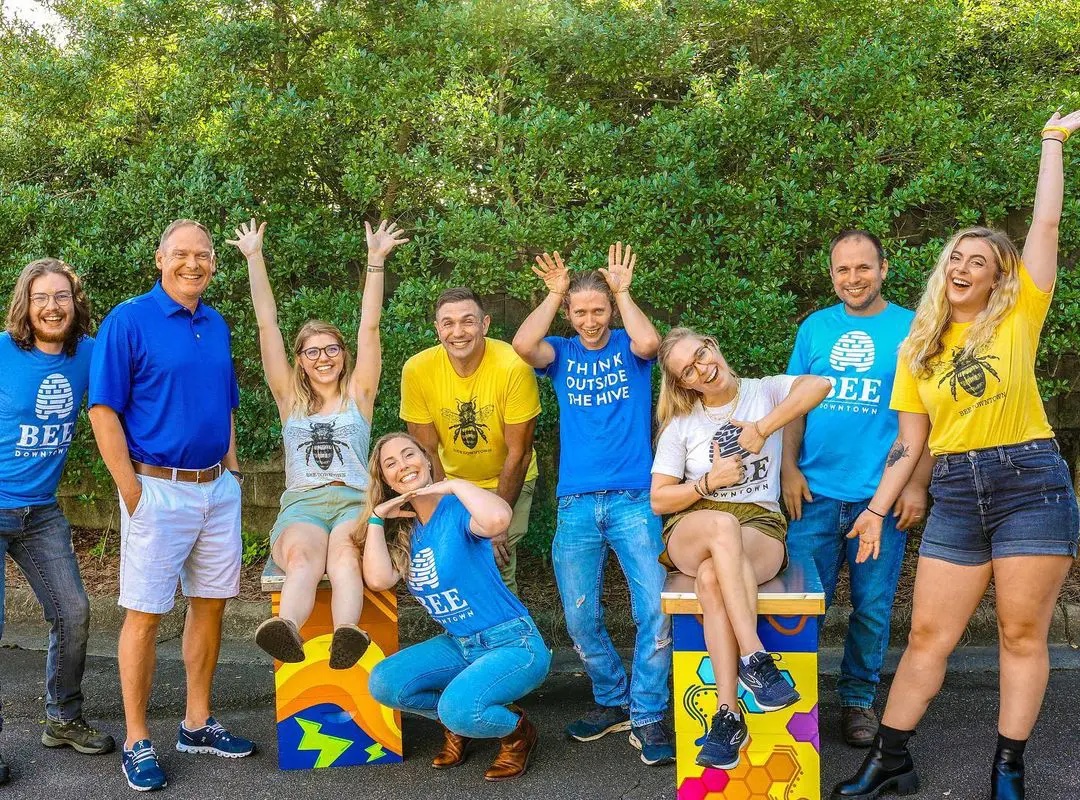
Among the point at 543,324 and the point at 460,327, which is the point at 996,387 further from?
the point at 460,327

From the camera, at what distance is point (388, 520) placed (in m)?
4.14

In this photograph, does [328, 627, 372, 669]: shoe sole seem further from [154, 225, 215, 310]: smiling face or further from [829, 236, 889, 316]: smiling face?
[829, 236, 889, 316]: smiling face

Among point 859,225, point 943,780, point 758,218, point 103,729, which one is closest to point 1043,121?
point 859,225

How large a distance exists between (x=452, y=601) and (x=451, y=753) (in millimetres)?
669

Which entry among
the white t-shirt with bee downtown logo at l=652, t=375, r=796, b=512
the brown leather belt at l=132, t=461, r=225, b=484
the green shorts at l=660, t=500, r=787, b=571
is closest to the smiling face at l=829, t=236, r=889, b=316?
the white t-shirt with bee downtown logo at l=652, t=375, r=796, b=512

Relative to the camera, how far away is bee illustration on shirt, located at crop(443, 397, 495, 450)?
4.57 metres

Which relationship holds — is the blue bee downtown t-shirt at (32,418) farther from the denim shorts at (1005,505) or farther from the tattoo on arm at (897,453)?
the denim shorts at (1005,505)

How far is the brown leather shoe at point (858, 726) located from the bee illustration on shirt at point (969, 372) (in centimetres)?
154

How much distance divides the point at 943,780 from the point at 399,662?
7.22 ft

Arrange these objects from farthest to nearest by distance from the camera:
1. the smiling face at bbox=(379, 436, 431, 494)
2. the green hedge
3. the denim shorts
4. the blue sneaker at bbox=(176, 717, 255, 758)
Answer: the green hedge < the blue sneaker at bbox=(176, 717, 255, 758) < the smiling face at bbox=(379, 436, 431, 494) < the denim shorts

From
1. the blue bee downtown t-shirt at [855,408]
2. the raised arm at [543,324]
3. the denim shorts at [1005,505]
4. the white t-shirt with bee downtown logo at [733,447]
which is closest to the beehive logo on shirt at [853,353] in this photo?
the blue bee downtown t-shirt at [855,408]

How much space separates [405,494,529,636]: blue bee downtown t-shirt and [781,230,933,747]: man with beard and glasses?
53.3 inches

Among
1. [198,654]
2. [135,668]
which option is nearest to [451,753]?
[198,654]

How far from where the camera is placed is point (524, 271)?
210 inches
